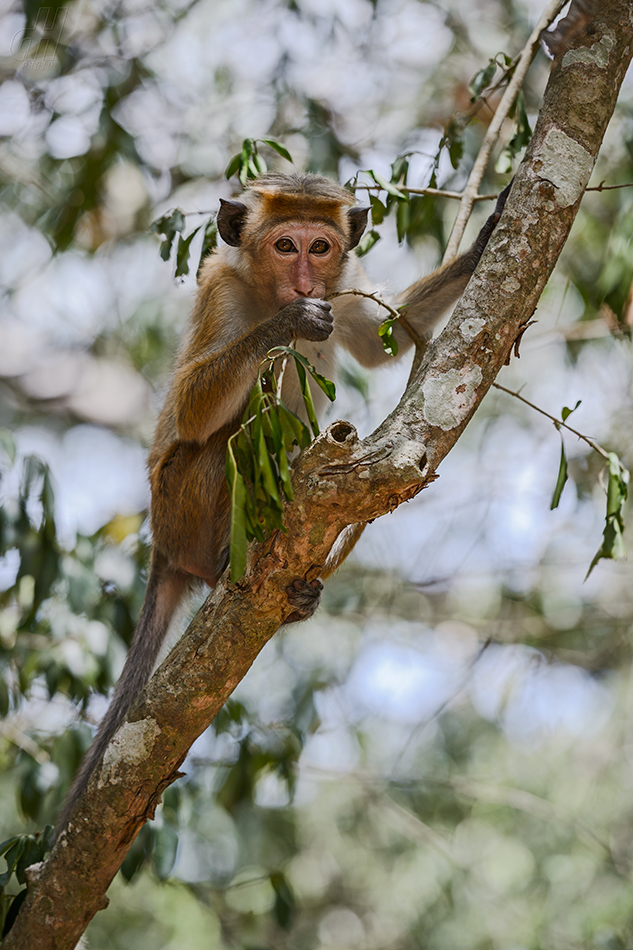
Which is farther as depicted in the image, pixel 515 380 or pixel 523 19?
pixel 515 380

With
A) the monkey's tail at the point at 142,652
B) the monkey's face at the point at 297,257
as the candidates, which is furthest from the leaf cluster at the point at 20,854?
the monkey's face at the point at 297,257

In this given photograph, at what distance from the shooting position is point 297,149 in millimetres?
8070

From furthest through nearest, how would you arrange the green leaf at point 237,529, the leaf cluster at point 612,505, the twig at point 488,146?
the twig at point 488,146
the leaf cluster at point 612,505
the green leaf at point 237,529

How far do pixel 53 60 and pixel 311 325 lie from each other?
195 inches

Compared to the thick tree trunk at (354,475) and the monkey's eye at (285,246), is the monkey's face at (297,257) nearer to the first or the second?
the monkey's eye at (285,246)

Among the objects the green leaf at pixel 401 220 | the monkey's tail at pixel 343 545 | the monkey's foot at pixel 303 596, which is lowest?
the monkey's tail at pixel 343 545

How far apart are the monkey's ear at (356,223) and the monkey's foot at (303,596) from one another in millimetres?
1821

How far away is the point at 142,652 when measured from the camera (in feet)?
14.2

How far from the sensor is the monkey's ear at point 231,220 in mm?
4242

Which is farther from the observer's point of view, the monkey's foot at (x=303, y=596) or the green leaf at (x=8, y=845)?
the green leaf at (x=8, y=845)

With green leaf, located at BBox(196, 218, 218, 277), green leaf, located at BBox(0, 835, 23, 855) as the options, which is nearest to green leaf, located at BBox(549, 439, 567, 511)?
green leaf, located at BBox(196, 218, 218, 277)

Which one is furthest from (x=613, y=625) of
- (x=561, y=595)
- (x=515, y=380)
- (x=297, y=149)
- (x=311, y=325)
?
(x=311, y=325)

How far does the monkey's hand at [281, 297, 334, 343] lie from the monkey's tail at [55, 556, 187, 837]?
1500 mm

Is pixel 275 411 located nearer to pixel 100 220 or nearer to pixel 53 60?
pixel 53 60
